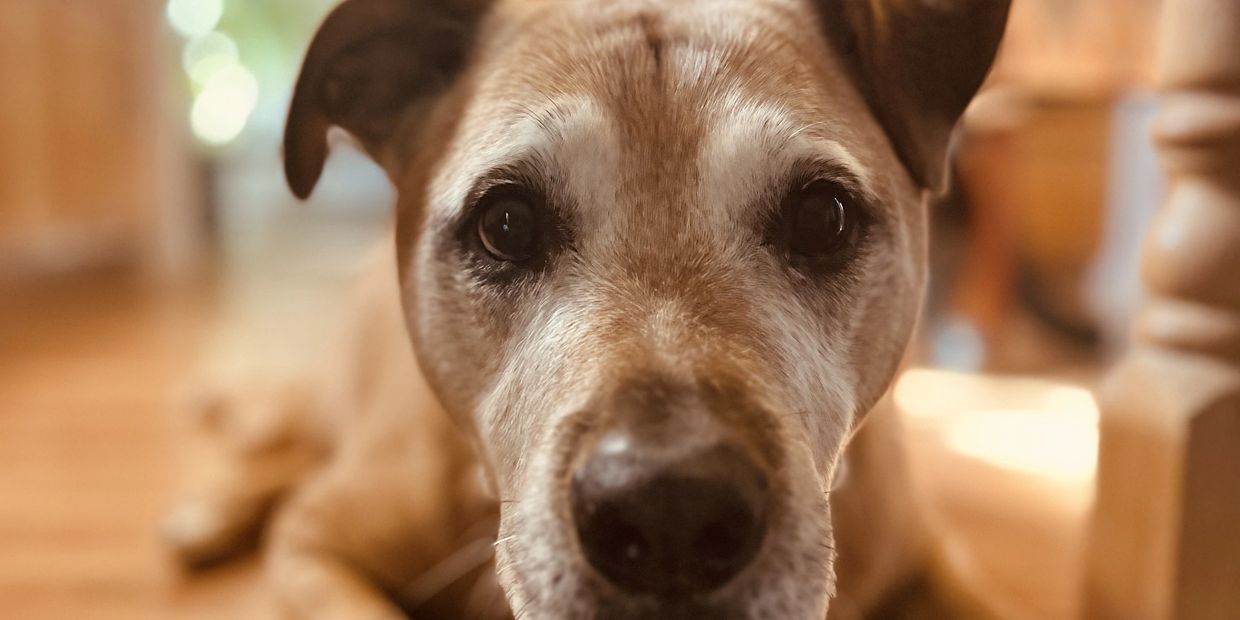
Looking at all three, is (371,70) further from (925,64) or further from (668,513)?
(668,513)

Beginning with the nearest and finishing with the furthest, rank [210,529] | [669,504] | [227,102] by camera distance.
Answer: [669,504] → [210,529] → [227,102]

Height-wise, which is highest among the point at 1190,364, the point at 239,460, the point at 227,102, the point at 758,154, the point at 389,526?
the point at 758,154

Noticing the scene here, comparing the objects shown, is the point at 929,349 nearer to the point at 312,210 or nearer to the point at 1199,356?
the point at 1199,356

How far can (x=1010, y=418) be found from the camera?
2.44 m

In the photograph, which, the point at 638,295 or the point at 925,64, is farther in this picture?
the point at 925,64

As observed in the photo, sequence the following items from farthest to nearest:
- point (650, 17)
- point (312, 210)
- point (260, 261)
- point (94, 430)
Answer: point (312, 210), point (260, 261), point (94, 430), point (650, 17)

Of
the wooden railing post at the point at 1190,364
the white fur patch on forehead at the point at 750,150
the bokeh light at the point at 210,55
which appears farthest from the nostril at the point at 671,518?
the bokeh light at the point at 210,55

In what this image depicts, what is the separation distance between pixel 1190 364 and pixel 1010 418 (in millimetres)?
1404

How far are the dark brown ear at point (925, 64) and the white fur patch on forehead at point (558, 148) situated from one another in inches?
14.2

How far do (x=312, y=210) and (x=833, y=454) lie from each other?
8203mm

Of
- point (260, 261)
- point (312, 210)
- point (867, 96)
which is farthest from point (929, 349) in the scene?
point (312, 210)

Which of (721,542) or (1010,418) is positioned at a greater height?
(721,542)

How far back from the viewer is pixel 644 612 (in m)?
0.83

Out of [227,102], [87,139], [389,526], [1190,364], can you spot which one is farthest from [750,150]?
[227,102]
